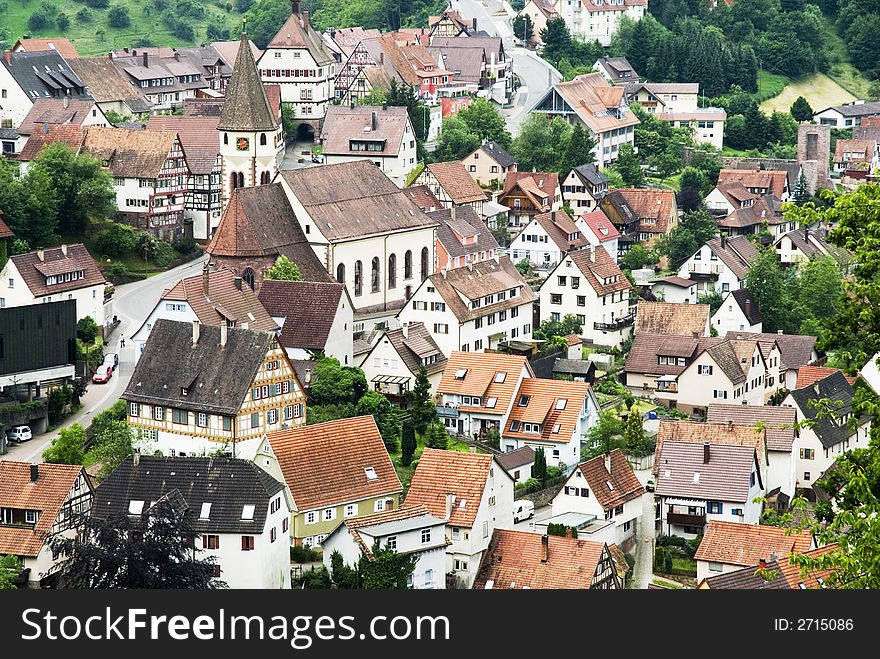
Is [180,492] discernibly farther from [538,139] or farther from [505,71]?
[505,71]

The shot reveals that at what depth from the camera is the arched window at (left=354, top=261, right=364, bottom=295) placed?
8728cm

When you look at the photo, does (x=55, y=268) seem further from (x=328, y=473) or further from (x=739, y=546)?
(x=739, y=546)

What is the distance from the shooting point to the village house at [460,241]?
92.5 m

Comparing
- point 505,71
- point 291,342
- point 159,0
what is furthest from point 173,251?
point 159,0

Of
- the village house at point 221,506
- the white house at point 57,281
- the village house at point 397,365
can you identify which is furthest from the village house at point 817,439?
the white house at point 57,281

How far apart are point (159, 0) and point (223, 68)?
4224cm

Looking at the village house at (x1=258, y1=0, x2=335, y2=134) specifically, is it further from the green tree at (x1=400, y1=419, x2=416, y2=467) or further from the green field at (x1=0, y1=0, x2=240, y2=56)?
the green tree at (x1=400, y1=419, x2=416, y2=467)

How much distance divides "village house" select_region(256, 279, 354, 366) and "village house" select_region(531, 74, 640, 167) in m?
54.0

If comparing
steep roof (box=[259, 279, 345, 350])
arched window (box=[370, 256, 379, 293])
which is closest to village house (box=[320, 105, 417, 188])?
arched window (box=[370, 256, 379, 293])

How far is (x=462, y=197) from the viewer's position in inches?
4149

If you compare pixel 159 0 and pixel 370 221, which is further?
pixel 159 0

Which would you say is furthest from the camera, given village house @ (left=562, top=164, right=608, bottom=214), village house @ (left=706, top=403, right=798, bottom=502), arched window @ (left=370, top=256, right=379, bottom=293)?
village house @ (left=562, top=164, right=608, bottom=214)

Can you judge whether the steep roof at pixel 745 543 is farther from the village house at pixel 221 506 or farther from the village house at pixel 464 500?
the village house at pixel 221 506

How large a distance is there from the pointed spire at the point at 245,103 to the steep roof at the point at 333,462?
33.3 metres
